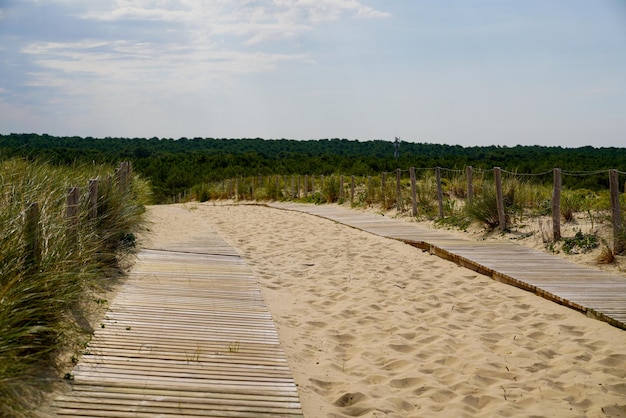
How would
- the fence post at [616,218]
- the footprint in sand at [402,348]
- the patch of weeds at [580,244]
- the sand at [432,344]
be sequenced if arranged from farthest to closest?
the patch of weeds at [580,244]
the fence post at [616,218]
the footprint in sand at [402,348]
the sand at [432,344]

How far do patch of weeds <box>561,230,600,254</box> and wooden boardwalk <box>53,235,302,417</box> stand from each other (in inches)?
177

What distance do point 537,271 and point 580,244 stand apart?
1480 mm

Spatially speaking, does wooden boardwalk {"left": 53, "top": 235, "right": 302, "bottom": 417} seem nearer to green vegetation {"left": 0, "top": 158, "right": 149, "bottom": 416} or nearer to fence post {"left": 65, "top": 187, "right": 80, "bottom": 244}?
green vegetation {"left": 0, "top": 158, "right": 149, "bottom": 416}

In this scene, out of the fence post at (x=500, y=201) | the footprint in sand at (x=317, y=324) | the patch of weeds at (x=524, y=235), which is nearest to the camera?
the footprint in sand at (x=317, y=324)

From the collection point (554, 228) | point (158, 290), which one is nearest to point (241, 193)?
point (554, 228)

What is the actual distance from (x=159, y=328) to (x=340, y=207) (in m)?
14.1

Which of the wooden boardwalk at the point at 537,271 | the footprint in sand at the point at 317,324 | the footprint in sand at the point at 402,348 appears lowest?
the footprint in sand at the point at 402,348

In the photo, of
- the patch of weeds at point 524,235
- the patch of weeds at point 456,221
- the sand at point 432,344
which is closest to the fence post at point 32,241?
the sand at point 432,344

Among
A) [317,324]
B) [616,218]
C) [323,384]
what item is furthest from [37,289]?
[616,218]

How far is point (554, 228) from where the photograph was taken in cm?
913

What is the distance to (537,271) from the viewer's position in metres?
7.45

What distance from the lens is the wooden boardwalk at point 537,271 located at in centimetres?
590

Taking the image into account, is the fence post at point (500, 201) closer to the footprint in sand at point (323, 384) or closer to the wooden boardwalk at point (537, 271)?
Answer: the wooden boardwalk at point (537, 271)

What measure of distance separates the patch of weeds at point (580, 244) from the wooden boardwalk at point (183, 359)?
4487mm
